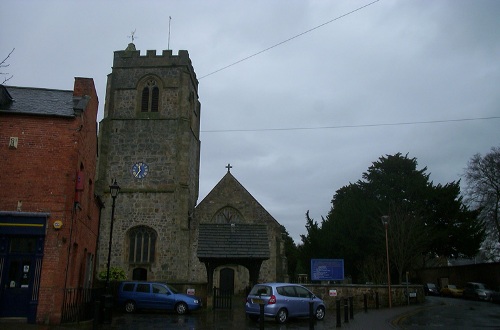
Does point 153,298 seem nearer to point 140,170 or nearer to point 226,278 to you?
point 226,278

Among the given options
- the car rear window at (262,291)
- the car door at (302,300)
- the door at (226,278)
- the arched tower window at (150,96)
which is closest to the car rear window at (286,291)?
the car door at (302,300)

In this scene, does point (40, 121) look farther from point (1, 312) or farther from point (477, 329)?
point (477, 329)

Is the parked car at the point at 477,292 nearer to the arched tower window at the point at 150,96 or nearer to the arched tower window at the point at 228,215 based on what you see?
the arched tower window at the point at 228,215

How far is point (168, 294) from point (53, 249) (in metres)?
7.17

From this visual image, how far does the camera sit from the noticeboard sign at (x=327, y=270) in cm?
2503

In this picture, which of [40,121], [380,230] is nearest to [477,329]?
[40,121]

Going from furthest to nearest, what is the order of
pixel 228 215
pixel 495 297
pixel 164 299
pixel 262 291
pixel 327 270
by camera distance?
1. pixel 228 215
2. pixel 495 297
3. pixel 327 270
4. pixel 164 299
5. pixel 262 291

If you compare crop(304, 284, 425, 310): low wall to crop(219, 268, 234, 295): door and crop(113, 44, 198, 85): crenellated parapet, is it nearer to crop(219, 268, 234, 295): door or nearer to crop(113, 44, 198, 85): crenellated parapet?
crop(219, 268, 234, 295): door

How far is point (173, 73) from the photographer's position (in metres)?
36.7

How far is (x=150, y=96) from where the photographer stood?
36.4 metres

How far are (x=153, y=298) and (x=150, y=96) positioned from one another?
1991 cm

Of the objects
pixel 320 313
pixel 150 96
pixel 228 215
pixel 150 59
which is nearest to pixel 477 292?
pixel 228 215

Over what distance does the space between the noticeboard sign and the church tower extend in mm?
10842

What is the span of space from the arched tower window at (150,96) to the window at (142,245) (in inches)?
376
